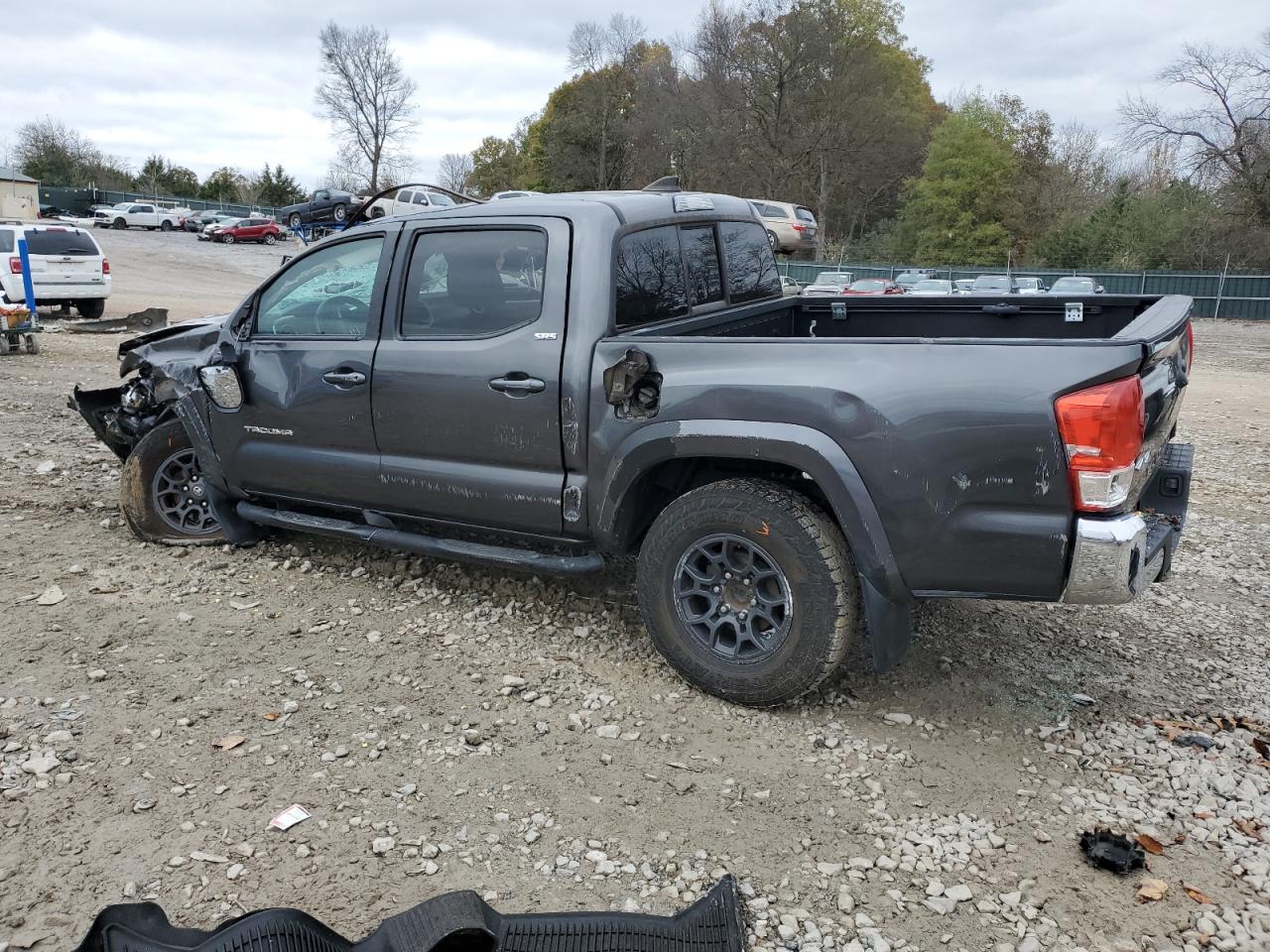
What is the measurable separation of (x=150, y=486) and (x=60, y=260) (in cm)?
1450

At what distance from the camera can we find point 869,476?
3.33 m

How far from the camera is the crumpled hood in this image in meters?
5.41

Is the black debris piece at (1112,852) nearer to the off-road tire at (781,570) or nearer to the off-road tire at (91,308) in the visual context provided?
the off-road tire at (781,570)

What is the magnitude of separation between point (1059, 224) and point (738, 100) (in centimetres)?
1746

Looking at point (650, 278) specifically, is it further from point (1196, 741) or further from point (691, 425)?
point (1196, 741)

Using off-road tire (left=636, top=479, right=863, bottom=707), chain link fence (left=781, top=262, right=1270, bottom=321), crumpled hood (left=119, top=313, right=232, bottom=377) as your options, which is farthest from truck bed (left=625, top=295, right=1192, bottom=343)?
chain link fence (left=781, top=262, right=1270, bottom=321)

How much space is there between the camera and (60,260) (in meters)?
17.4

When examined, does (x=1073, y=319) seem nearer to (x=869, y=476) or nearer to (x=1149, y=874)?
(x=869, y=476)

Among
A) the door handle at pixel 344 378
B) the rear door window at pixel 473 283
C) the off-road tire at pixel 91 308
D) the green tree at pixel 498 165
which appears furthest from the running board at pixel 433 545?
the green tree at pixel 498 165

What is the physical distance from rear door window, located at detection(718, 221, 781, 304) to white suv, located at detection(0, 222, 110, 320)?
16014 millimetres

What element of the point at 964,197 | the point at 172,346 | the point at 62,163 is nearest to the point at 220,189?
the point at 62,163

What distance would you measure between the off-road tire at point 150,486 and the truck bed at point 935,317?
3.01 m

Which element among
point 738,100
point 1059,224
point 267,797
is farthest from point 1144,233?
point 267,797

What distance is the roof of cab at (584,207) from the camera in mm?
4113
